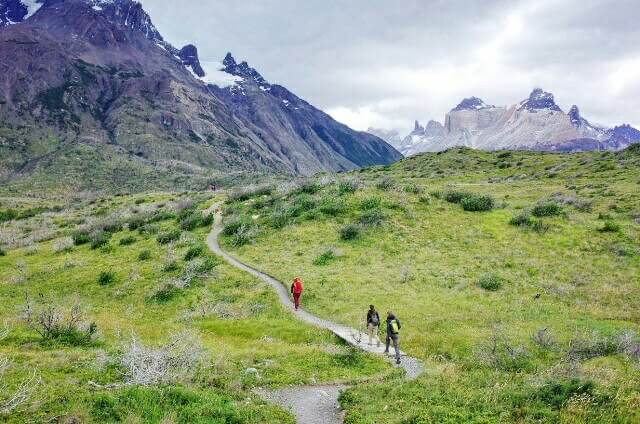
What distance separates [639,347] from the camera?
2041 cm

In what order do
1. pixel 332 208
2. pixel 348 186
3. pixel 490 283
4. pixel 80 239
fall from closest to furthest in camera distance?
pixel 490 283, pixel 332 208, pixel 80 239, pixel 348 186

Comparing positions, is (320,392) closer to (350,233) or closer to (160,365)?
(160,365)

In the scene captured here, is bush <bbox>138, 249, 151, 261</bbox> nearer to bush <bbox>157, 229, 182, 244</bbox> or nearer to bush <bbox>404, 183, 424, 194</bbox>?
bush <bbox>157, 229, 182, 244</bbox>

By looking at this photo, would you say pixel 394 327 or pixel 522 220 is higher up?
pixel 522 220

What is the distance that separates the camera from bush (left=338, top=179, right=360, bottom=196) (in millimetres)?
58344

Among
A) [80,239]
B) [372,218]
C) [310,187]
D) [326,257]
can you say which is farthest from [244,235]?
[80,239]

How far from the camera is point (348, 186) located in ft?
196

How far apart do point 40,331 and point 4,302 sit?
13984 mm

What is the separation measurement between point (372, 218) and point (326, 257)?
1005 cm

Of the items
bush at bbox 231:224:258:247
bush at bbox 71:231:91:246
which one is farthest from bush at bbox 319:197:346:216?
bush at bbox 71:231:91:246

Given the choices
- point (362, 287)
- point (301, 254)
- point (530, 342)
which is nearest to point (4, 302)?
point (301, 254)

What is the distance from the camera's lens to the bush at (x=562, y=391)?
1248cm

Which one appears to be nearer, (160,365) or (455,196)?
(160,365)

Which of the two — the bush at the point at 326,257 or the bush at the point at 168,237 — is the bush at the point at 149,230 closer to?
the bush at the point at 168,237
